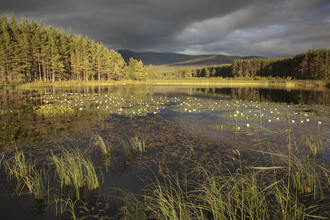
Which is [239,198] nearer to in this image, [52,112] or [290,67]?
[52,112]

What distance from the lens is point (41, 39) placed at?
52312mm

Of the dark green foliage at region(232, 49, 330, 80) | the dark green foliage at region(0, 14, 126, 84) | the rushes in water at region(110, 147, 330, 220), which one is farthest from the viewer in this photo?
the dark green foliage at region(232, 49, 330, 80)

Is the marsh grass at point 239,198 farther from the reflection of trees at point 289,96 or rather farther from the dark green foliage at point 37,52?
the dark green foliage at point 37,52

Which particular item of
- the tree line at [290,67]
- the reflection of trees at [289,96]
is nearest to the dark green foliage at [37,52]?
the reflection of trees at [289,96]

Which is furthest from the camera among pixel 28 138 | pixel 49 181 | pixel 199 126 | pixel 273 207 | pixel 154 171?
pixel 199 126

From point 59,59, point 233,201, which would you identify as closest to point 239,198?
point 233,201

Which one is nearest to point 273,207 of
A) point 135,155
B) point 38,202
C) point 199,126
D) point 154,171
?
point 154,171

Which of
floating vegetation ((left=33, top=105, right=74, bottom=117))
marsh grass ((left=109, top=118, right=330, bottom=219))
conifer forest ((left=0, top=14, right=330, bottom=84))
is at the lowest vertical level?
marsh grass ((left=109, top=118, right=330, bottom=219))

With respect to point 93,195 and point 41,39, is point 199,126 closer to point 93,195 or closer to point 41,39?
point 93,195

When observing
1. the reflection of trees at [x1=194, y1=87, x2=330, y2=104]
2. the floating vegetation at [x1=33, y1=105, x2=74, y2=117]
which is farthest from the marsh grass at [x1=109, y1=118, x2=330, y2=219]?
the reflection of trees at [x1=194, y1=87, x2=330, y2=104]

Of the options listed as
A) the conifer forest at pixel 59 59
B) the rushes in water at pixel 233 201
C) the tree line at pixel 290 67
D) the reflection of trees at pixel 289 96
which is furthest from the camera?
the tree line at pixel 290 67

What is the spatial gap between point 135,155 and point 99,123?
5501 mm

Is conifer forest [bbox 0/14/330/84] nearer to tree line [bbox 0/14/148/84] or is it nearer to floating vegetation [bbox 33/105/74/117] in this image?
tree line [bbox 0/14/148/84]

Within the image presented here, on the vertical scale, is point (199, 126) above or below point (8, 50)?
below
